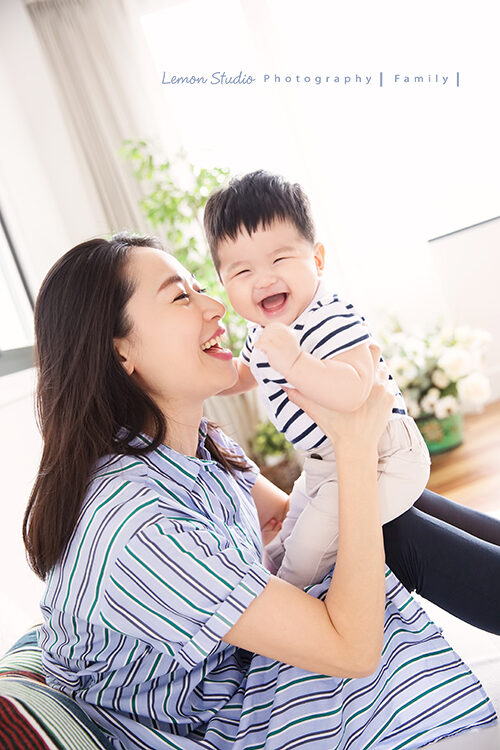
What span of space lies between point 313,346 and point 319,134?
293 centimetres

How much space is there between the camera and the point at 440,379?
3498 mm

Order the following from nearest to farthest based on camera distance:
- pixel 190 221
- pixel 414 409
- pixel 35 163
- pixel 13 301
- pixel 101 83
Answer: pixel 13 301 < pixel 190 221 < pixel 414 409 < pixel 35 163 < pixel 101 83

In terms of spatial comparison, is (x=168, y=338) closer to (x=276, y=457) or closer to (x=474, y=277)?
(x=276, y=457)

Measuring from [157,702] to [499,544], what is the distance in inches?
32.5

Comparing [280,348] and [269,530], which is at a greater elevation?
[280,348]

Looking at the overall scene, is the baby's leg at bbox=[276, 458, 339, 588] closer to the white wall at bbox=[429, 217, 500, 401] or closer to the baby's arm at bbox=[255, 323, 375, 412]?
the baby's arm at bbox=[255, 323, 375, 412]

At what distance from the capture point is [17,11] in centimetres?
362

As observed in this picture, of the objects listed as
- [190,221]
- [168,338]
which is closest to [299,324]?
[168,338]

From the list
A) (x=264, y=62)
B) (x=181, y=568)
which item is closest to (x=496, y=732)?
(x=181, y=568)

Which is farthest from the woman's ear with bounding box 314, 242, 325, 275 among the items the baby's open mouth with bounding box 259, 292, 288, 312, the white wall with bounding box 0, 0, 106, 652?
the white wall with bounding box 0, 0, 106, 652

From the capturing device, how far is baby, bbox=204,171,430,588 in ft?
4.25

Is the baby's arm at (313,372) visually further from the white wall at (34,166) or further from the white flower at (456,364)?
the white flower at (456,364)

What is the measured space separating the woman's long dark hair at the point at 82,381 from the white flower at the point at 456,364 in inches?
102

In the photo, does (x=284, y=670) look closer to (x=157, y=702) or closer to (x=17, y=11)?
(x=157, y=702)
